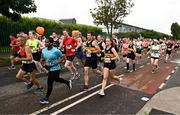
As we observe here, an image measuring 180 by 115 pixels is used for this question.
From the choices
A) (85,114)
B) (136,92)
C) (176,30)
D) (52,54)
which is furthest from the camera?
(176,30)

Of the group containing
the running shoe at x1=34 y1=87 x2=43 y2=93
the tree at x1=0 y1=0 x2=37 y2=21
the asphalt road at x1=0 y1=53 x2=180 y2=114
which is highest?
the tree at x1=0 y1=0 x2=37 y2=21

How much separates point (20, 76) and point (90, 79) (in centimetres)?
430

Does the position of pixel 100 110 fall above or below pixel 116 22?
below

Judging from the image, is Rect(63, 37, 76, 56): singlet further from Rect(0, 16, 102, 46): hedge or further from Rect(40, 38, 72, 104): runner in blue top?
Rect(0, 16, 102, 46): hedge

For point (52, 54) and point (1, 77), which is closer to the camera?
point (52, 54)

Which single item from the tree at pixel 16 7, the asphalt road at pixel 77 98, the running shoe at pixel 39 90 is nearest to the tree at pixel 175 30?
the tree at pixel 16 7

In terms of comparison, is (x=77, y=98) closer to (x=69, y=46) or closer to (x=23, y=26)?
(x=69, y=46)

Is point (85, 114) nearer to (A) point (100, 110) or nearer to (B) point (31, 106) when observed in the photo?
(A) point (100, 110)

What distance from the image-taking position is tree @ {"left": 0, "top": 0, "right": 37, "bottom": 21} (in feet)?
69.6

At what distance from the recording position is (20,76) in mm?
9422

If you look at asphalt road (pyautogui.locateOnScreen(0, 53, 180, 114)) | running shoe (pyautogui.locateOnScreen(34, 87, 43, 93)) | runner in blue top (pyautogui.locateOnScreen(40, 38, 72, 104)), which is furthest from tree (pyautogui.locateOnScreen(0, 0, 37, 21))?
runner in blue top (pyautogui.locateOnScreen(40, 38, 72, 104))

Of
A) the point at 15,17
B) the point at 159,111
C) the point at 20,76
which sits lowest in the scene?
the point at 159,111

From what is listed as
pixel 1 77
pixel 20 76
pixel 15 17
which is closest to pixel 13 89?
pixel 20 76

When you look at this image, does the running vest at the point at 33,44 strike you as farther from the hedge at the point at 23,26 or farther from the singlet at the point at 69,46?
the hedge at the point at 23,26
